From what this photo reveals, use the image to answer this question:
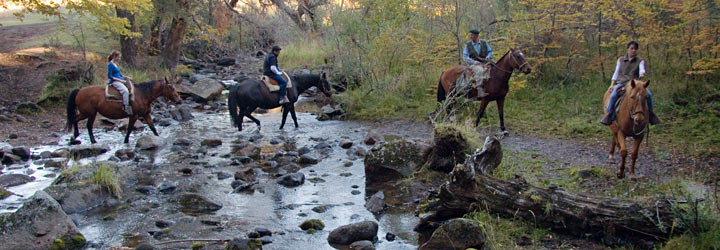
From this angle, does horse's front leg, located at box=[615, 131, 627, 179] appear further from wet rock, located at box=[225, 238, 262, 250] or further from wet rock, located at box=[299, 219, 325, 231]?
wet rock, located at box=[225, 238, 262, 250]

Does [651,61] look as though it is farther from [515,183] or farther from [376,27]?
[515,183]

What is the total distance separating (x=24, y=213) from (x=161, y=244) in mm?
1681

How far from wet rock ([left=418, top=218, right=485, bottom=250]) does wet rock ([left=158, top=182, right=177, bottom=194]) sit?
4781 millimetres

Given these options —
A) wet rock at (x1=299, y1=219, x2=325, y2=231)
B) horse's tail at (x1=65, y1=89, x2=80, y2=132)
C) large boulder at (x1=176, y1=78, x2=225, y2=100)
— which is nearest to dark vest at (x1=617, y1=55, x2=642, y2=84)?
wet rock at (x1=299, y1=219, x2=325, y2=231)

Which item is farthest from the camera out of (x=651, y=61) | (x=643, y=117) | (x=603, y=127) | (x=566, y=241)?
(x=651, y=61)

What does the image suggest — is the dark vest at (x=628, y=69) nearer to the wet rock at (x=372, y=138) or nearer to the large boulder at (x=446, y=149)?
the large boulder at (x=446, y=149)

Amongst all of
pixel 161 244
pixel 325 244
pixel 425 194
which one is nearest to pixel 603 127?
pixel 425 194

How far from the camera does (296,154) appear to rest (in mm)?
11094

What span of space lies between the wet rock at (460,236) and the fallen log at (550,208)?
0.72 m

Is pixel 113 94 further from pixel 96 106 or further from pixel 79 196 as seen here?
pixel 79 196

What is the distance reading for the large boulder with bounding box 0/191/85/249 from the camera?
6113 mm

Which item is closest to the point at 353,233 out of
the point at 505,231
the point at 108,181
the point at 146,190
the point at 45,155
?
the point at 505,231

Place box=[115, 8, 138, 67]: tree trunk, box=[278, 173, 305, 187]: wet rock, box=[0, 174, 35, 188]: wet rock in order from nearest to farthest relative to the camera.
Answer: box=[0, 174, 35, 188]: wet rock, box=[278, 173, 305, 187]: wet rock, box=[115, 8, 138, 67]: tree trunk

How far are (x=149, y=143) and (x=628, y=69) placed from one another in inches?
381
